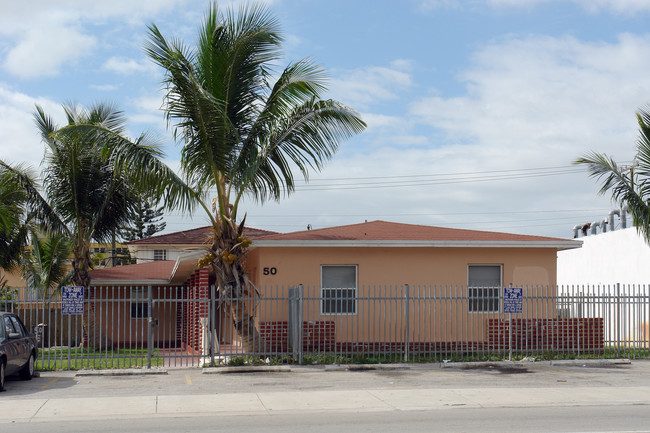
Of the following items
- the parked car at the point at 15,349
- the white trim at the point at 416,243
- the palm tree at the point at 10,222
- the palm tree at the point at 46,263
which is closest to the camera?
the parked car at the point at 15,349

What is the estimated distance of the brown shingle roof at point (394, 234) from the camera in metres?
19.7

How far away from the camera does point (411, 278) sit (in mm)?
20375

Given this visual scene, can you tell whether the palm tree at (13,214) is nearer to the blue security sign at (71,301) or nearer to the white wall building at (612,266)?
the blue security sign at (71,301)

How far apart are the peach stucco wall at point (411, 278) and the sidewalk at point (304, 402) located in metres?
6.02

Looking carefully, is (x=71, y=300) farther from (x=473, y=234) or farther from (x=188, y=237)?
(x=188, y=237)

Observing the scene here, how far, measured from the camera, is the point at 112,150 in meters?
17.5

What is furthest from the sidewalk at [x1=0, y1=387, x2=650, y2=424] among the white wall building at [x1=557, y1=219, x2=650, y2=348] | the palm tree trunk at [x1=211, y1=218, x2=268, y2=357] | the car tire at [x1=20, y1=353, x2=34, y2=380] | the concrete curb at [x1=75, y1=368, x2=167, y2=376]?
the white wall building at [x1=557, y1=219, x2=650, y2=348]

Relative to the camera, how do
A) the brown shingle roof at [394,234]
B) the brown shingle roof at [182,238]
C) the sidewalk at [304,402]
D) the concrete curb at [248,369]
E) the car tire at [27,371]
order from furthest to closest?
the brown shingle roof at [182,238] < the brown shingle roof at [394,234] < the concrete curb at [248,369] < the car tire at [27,371] < the sidewalk at [304,402]

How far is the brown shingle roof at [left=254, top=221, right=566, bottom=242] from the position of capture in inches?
776

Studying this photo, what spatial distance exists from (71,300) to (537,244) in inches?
465

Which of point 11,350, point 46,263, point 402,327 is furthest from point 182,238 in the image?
point 11,350

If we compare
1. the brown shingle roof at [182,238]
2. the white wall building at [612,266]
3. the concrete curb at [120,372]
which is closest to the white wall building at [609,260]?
the white wall building at [612,266]

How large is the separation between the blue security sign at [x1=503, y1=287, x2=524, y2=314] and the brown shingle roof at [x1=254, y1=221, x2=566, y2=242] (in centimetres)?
225

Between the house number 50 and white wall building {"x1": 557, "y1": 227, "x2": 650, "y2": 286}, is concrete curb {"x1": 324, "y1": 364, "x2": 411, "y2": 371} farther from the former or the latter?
white wall building {"x1": 557, "y1": 227, "x2": 650, "y2": 286}
